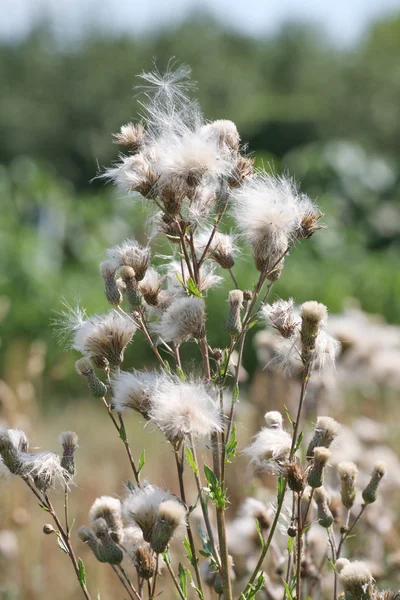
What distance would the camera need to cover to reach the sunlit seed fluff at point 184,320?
113 cm

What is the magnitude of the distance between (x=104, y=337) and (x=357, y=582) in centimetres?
46

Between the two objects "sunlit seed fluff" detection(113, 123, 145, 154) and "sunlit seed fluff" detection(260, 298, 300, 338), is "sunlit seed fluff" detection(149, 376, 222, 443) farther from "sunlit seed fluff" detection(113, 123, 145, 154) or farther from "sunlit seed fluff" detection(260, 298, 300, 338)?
"sunlit seed fluff" detection(113, 123, 145, 154)


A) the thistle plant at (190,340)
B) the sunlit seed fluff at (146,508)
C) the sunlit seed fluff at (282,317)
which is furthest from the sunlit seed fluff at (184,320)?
the sunlit seed fluff at (146,508)

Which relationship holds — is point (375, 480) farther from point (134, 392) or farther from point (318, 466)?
point (134, 392)

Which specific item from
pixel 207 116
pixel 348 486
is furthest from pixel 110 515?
pixel 207 116

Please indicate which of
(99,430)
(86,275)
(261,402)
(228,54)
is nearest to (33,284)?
(86,275)

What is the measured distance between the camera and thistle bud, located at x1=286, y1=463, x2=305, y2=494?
3.71ft

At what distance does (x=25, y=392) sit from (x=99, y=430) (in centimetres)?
273

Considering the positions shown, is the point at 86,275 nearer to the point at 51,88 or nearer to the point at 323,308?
the point at 323,308

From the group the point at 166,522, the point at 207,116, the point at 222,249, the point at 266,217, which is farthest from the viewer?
the point at 207,116

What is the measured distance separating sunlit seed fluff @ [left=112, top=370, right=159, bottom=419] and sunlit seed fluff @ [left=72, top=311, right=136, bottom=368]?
65mm

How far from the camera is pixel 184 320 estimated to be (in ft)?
3.71

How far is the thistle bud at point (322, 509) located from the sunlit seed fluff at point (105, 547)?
29 centimetres

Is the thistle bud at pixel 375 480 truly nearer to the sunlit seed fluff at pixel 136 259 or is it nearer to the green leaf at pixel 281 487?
the green leaf at pixel 281 487
